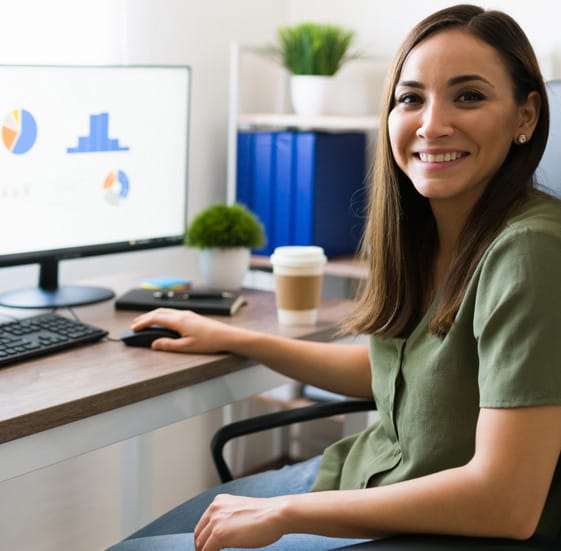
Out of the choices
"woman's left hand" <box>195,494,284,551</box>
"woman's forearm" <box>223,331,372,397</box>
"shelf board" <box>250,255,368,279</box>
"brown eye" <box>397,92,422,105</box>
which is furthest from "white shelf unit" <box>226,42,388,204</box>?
"woman's left hand" <box>195,494,284,551</box>

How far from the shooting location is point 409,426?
1275 mm

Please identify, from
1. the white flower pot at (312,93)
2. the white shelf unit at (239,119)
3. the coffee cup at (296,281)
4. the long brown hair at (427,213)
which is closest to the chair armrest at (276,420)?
the long brown hair at (427,213)

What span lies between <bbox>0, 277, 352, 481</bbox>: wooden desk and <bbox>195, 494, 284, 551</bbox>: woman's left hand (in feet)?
0.77

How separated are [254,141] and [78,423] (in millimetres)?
1283

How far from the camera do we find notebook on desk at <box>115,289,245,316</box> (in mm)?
1787

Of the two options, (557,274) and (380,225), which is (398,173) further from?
(557,274)

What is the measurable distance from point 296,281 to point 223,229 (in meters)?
0.24

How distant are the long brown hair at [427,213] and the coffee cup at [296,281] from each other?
0.82 ft

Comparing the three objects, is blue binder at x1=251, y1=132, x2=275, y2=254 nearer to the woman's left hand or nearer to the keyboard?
the keyboard

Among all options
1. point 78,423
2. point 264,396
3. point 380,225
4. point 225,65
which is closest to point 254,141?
point 225,65

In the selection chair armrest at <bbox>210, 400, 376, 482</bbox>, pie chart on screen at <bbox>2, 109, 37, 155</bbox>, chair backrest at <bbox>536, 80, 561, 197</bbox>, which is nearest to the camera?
chair backrest at <bbox>536, 80, 561, 197</bbox>

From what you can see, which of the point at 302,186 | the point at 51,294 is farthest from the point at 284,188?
the point at 51,294

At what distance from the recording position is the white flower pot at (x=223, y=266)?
1.95 metres

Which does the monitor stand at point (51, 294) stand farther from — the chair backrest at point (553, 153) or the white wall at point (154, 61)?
Answer: the chair backrest at point (553, 153)
